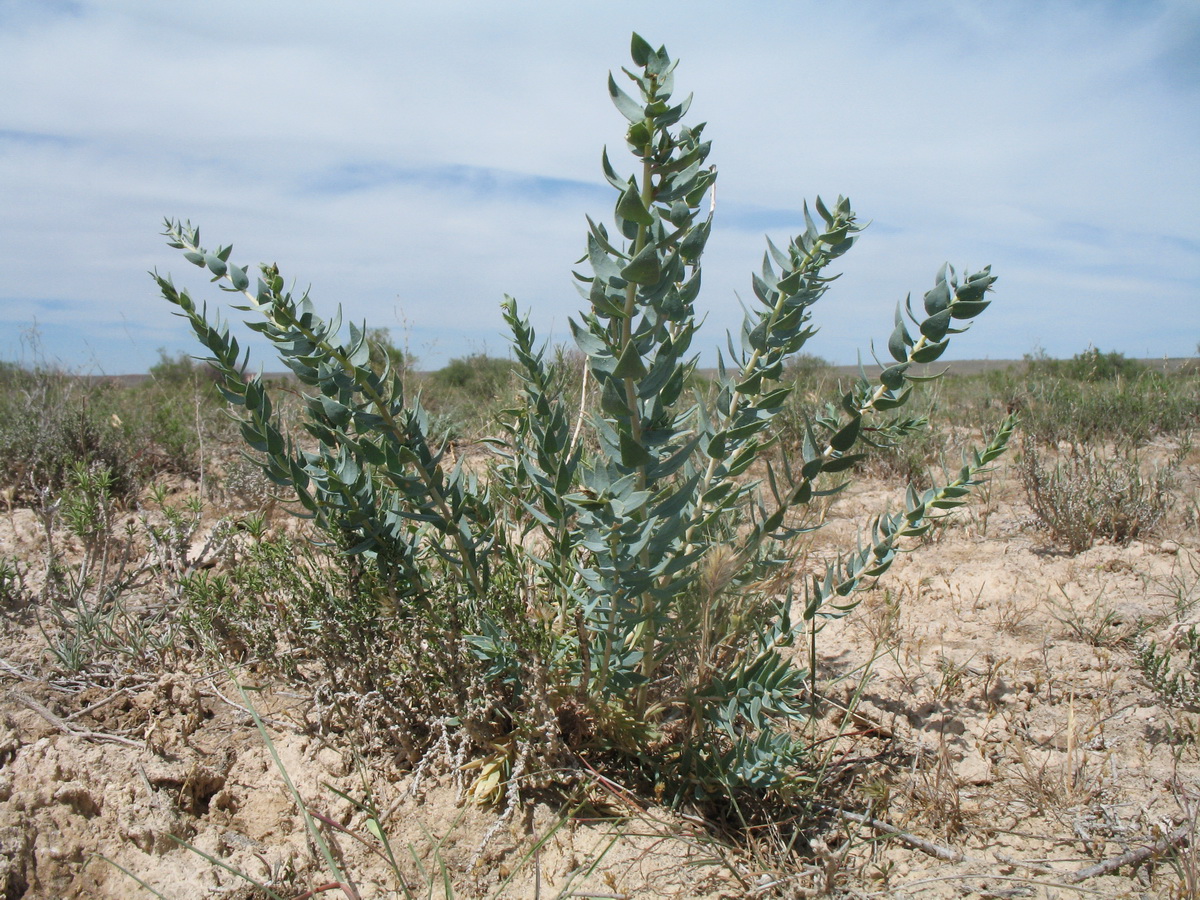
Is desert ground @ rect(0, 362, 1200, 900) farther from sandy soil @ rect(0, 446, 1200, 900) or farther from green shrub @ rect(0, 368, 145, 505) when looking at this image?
green shrub @ rect(0, 368, 145, 505)

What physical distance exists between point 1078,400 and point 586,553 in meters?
5.41

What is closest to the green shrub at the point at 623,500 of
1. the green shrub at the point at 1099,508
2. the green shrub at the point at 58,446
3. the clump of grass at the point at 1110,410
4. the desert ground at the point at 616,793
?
the desert ground at the point at 616,793

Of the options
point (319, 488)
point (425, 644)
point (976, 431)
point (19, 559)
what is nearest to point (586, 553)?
point (425, 644)

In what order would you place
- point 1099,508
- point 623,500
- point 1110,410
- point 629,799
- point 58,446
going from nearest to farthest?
point 623,500, point 629,799, point 1099,508, point 58,446, point 1110,410

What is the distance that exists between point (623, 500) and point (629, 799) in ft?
2.94

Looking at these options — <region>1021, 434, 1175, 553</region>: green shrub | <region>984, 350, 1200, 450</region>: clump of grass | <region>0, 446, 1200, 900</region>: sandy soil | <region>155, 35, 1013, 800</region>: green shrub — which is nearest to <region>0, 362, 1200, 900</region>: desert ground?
<region>0, 446, 1200, 900</region>: sandy soil

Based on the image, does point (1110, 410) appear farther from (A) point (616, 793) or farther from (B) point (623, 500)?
(B) point (623, 500)

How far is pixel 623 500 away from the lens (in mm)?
1373

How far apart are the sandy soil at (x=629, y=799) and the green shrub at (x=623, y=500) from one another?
19 cm

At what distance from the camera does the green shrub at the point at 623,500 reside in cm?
138

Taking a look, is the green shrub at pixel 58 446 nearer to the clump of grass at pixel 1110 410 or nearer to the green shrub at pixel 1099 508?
the green shrub at pixel 1099 508

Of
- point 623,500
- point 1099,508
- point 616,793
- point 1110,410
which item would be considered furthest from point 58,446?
point 1110,410

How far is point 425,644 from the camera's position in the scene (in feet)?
6.72

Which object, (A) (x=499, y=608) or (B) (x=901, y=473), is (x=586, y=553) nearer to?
(A) (x=499, y=608)
